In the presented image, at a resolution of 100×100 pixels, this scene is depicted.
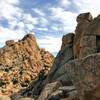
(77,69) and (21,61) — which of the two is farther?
(21,61)

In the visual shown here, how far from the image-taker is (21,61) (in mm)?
108750

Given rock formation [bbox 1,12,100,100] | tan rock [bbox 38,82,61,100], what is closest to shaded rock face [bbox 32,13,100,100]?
rock formation [bbox 1,12,100,100]

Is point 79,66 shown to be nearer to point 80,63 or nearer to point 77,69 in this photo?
point 80,63

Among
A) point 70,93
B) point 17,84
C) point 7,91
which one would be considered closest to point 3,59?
point 17,84

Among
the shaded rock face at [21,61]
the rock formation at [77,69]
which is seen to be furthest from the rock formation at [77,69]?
the shaded rock face at [21,61]

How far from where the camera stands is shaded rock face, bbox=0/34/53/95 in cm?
9144

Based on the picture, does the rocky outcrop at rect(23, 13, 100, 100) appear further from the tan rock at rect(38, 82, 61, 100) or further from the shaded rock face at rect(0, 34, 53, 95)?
the shaded rock face at rect(0, 34, 53, 95)

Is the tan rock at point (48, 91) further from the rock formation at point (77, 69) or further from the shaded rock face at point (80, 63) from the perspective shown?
the shaded rock face at point (80, 63)

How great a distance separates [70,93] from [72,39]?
84.9ft

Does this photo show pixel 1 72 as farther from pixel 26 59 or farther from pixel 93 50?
pixel 93 50

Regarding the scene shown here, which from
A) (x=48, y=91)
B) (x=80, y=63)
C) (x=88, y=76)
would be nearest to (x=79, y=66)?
(x=80, y=63)

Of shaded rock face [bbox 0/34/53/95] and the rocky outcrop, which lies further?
shaded rock face [bbox 0/34/53/95]

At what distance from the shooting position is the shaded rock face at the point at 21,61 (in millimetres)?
91438

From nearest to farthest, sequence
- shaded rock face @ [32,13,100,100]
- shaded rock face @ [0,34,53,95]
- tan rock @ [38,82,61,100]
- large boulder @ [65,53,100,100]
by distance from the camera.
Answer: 1. large boulder @ [65,53,100,100]
2. shaded rock face @ [32,13,100,100]
3. tan rock @ [38,82,61,100]
4. shaded rock face @ [0,34,53,95]
